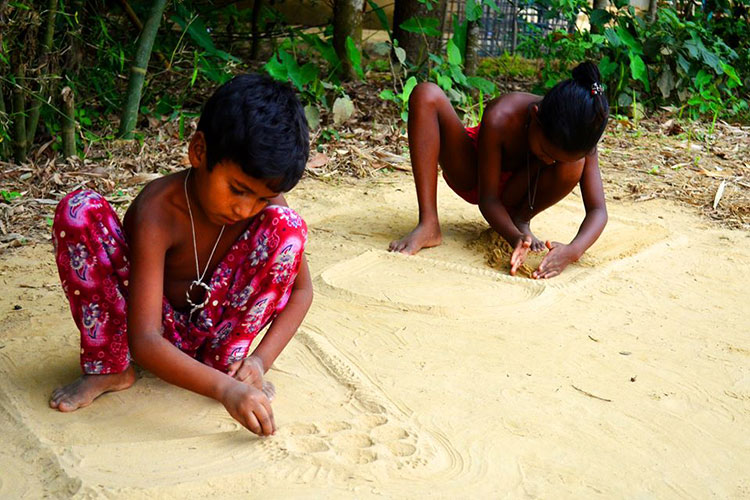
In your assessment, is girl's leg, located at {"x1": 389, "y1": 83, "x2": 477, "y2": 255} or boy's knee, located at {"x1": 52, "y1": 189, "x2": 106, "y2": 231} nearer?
boy's knee, located at {"x1": 52, "y1": 189, "x2": 106, "y2": 231}

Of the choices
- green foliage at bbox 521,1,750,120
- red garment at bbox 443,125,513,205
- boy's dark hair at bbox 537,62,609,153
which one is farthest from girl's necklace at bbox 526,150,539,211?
green foliage at bbox 521,1,750,120

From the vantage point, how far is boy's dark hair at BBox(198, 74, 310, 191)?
70.2 inches

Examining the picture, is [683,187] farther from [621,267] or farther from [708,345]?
[708,345]

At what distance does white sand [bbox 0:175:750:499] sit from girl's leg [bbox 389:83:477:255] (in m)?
0.14

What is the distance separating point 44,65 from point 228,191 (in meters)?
2.65

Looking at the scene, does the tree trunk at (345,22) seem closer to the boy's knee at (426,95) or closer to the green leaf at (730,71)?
the boy's knee at (426,95)

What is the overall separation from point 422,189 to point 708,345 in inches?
54.9

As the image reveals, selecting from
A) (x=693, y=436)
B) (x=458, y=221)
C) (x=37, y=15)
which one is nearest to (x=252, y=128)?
(x=693, y=436)

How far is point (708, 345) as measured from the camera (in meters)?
2.60

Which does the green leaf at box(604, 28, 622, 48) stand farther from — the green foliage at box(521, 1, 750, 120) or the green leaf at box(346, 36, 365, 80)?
the green leaf at box(346, 36, 365, 80)

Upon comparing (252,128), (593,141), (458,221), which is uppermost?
(252,128)

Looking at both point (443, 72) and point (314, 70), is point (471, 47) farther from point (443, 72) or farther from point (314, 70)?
point (314, 70)

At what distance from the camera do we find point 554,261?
3205 mm

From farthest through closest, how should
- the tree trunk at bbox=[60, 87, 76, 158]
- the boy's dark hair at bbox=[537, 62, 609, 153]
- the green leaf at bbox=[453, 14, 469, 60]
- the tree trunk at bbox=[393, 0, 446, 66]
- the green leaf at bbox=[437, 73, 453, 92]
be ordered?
the green leaf at bbox=[453, 14, 469, 60] → the tree trunk at bbox=[393, 0, 446, 66] → the green leaf at bbox=[437, 73, 453, 92] → the tree trunk at bbox=[60, 87, 76, 158] → the boy's dark hair at bbox=[537, 62, 609, 153]
